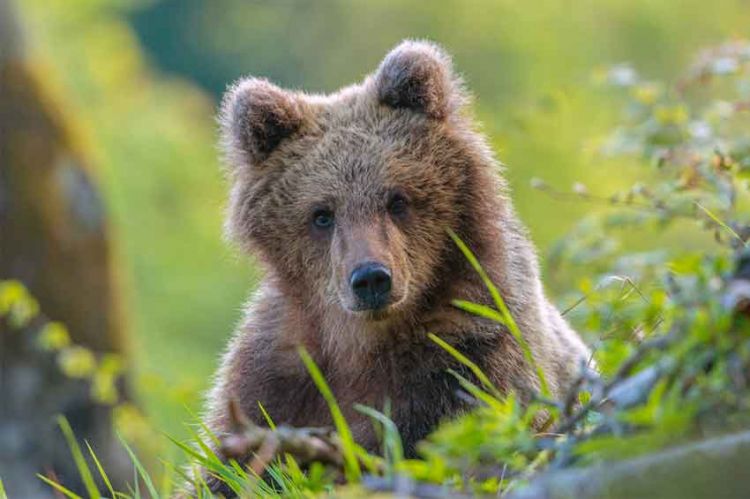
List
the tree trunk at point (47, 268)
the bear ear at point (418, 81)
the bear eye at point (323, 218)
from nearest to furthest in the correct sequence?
the bear eye at point (323, 218) < the bear ear at point (418, 81) < the tree trunk at point (47, 268)

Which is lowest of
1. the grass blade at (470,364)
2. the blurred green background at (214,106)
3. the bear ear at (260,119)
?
the grass blade at (470,364)

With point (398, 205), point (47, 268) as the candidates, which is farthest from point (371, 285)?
point (47, 268)

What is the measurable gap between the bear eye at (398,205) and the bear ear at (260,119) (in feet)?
1.91

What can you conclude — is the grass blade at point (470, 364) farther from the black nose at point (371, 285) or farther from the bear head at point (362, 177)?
the bear head at point (362, 177)

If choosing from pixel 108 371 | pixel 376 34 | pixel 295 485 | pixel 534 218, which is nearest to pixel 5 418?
pixel 108 371

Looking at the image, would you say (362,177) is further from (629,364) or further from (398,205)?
(629,364)

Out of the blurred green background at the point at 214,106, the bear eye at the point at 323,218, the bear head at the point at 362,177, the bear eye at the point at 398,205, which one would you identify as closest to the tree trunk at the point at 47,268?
the bear head at the point at 362,177

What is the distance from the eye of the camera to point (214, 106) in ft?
81.9

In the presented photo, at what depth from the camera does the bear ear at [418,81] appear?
222 inches

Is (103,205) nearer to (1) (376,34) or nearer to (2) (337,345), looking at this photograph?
(2) (337,345)

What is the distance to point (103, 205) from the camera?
11.2 meters

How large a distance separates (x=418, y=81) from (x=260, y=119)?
0.65 meters

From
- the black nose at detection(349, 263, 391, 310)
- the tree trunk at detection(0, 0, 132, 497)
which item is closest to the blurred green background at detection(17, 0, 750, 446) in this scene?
the tree trunk at detection(0, 0, 132, 497)

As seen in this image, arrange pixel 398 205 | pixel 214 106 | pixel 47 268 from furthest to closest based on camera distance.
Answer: pixel 214 106
pixel 47 268
pixel 398 205
